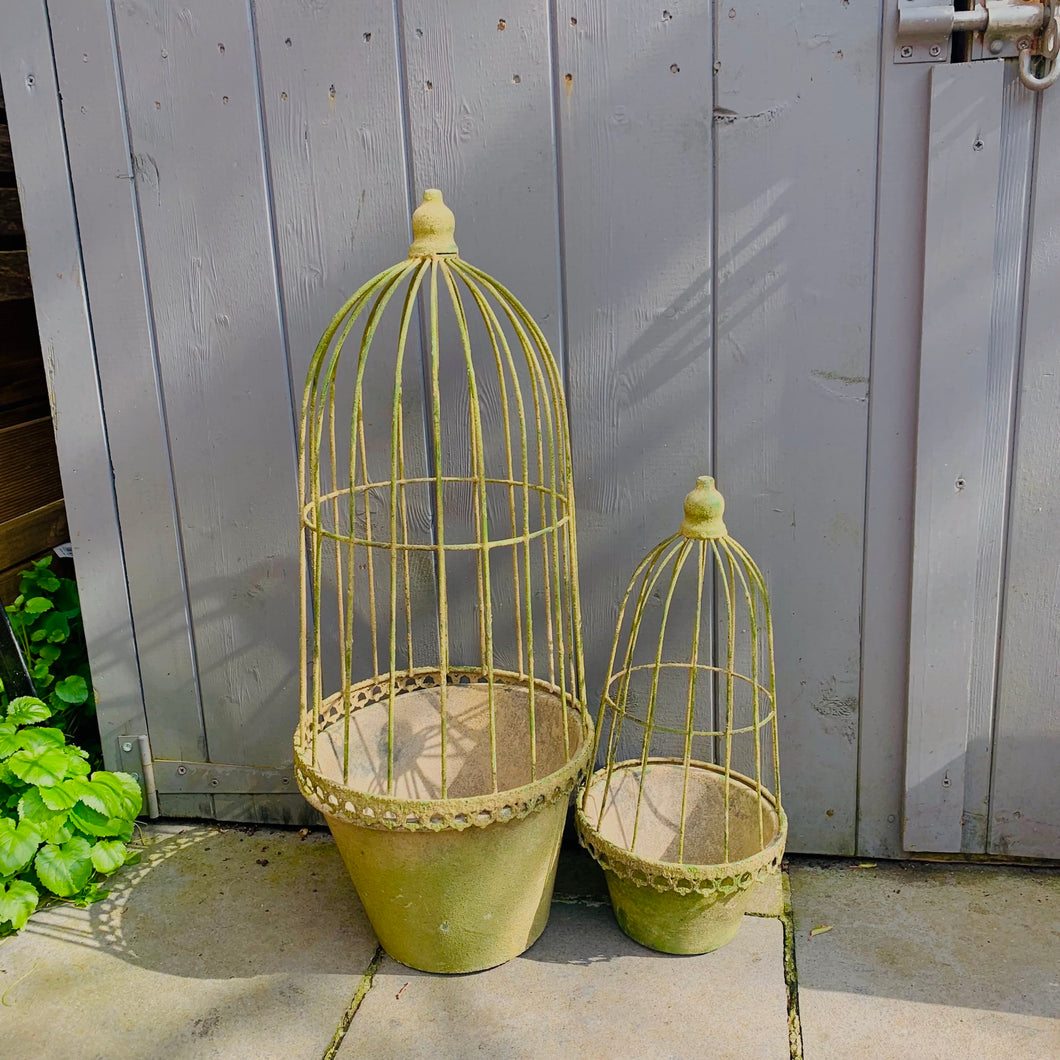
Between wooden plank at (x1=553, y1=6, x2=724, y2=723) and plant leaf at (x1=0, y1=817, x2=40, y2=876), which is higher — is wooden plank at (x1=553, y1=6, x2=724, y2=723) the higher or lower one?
the higher one

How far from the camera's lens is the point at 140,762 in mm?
2426

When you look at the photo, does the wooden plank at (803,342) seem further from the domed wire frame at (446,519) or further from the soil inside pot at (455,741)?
the soil inside pot at (455,741)

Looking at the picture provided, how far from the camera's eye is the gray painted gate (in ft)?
6.08

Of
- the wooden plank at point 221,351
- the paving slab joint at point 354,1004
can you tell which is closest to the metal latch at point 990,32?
the wooden plank at point 221,351

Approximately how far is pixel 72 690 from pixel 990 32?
2316 millimetres

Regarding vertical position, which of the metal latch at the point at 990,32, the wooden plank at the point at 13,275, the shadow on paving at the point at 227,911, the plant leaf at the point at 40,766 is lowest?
the shadow on paving at the point at 227,911

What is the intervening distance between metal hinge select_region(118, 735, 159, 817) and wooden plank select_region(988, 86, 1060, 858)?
1814mm

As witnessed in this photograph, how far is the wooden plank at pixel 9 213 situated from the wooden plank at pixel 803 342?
1.80m

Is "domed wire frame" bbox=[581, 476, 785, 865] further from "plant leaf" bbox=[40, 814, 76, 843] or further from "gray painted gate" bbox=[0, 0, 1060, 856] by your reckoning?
"plant leaf" bbox=[40, 814, 76, 843]

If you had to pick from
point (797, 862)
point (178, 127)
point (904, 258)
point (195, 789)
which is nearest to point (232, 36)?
point (178, 127)

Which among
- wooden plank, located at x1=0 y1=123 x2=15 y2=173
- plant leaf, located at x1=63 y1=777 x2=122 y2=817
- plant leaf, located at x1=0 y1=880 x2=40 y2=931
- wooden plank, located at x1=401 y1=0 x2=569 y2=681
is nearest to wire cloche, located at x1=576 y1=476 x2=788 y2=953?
wooden plank, located at x1=401 y1=0 x2=569 y2=681

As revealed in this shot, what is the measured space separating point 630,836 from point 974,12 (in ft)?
5.15

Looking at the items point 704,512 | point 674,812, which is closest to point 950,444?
point 704,512

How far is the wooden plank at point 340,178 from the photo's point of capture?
6.43 feet
